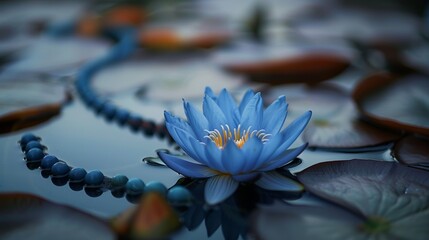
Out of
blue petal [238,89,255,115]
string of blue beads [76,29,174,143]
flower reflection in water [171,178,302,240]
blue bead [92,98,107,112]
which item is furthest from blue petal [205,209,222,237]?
blue bead [92,98,107,112]

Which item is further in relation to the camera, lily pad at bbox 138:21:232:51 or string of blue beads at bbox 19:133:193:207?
lily pad at bbox 138:21:232:51

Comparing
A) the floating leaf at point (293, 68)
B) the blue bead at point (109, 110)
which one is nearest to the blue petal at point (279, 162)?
the blue bead at point (109, 110)

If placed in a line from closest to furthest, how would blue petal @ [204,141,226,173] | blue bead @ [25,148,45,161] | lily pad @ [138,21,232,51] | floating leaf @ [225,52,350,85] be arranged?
blue petal @ [204,141,226,173]
blue bead @ [25,148,45,161]
floating leaf @ [225,52,350,85]
lily pad @ [138,21,232,51]

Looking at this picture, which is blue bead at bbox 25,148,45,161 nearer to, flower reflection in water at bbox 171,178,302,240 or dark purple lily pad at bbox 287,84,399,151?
flower reflection in water at bbox 171,178,302,240

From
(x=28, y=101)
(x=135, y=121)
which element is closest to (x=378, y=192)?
(x=135, y=121)

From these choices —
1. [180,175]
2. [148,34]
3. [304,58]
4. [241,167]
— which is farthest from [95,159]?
[148,34]

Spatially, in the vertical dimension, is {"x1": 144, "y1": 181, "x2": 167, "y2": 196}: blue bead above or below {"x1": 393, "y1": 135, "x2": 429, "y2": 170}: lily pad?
below

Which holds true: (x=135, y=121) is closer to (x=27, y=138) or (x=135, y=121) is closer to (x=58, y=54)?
(x=27, y=138)
